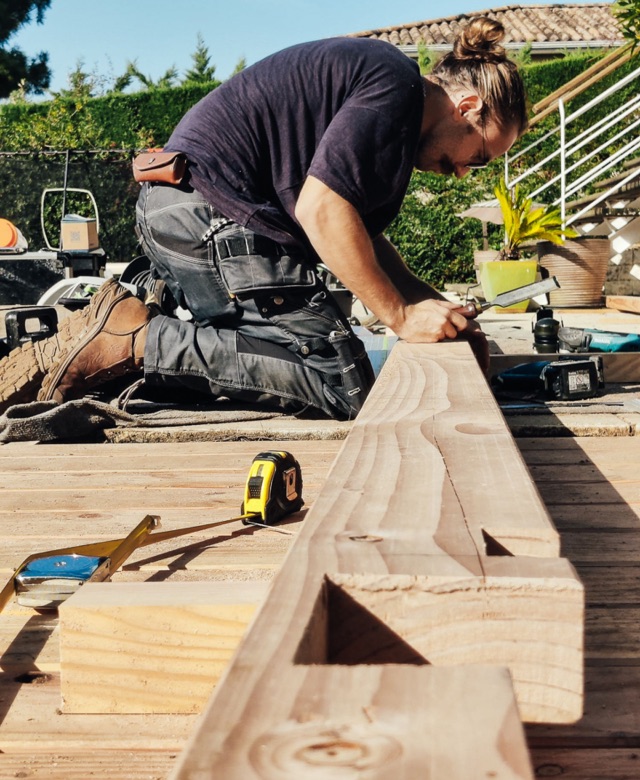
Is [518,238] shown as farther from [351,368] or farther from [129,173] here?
[351,368]

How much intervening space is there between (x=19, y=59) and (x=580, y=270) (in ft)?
66.3

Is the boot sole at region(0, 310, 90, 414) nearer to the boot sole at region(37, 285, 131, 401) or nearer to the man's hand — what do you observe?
the boot sole at region(37, 285, 131, 401)

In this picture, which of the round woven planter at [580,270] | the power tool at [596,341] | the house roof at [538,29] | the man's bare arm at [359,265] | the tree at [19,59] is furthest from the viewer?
the tree at [19,59]

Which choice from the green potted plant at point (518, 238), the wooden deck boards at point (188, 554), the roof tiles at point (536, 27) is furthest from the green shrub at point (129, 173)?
the wooden deck boards at point (188, 554)

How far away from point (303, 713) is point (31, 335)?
10.5ft

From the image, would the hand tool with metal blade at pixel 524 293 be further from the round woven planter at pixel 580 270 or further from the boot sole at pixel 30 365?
the round woven planter at pixel 580 270

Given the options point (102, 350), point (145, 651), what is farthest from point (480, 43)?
point (145, 651)

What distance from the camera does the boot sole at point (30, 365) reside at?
2.94 m

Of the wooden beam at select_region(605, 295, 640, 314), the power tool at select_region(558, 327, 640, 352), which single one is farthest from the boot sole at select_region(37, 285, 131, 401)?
the wooden beam at select_region(605, 295, 640, 314)

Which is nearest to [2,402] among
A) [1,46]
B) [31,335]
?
[31,335]

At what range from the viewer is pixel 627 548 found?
150 centimetres

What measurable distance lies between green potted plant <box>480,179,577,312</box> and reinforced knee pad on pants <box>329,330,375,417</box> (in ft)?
20.3

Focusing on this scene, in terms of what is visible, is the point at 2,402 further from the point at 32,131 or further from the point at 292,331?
the point at 32,131

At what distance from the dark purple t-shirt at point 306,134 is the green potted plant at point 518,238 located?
20.6ft
